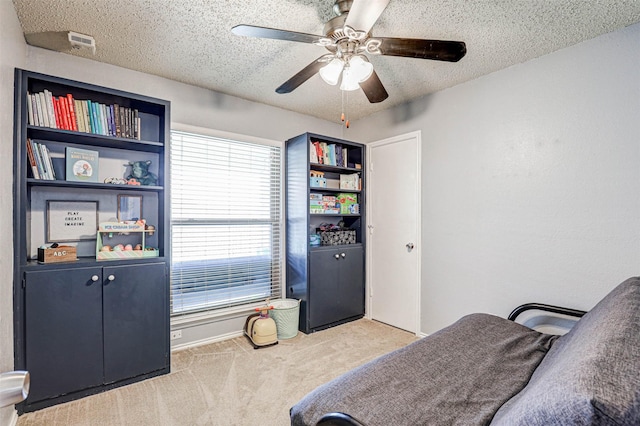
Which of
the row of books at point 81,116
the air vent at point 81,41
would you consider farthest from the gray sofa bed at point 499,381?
the air vent at point 81,41

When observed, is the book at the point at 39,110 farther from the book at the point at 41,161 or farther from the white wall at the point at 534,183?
the white wall at the point at 534,183

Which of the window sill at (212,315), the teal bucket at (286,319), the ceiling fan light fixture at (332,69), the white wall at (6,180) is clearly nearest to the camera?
the white wall at (6,180)

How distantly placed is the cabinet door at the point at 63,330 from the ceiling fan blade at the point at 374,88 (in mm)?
2290

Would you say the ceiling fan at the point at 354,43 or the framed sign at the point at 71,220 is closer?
the ceiling fan at the point at 354,43

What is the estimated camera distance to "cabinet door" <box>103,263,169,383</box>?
2.23 metres

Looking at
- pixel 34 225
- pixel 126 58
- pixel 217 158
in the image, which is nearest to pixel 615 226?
pixel 217 158

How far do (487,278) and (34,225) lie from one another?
A: 3.66 metres

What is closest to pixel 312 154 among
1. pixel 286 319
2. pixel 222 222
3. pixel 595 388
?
pixel 222 222

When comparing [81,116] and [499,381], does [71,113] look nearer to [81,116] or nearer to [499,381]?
[81,116]

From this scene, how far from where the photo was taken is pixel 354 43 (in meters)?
1.76

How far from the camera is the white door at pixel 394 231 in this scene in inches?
131

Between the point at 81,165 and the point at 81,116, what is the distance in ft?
1.17

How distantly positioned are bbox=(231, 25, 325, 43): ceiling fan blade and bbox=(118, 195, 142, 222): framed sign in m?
1.78

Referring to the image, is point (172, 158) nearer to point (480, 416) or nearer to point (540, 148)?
point (480, 416)
